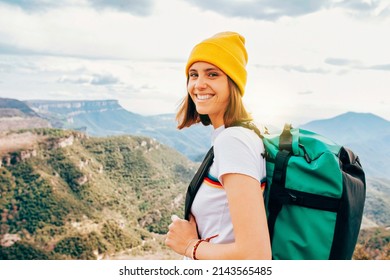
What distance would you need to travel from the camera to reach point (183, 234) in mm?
1724

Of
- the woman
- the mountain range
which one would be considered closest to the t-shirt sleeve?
the woman

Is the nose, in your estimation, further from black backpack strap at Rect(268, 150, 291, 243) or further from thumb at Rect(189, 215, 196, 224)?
thumb at Rect(189, 215, 196, 224)

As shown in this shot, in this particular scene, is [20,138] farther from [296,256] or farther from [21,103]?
[21,103]

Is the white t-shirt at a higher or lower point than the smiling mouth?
lower

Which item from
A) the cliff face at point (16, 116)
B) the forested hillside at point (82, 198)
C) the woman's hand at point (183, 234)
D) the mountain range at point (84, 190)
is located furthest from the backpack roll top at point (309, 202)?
the cliff face at point (16, 116)

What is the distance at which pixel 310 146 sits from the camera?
1.66 m

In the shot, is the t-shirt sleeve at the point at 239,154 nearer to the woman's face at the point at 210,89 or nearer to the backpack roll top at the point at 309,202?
the backpack roll top at the point at 309,202

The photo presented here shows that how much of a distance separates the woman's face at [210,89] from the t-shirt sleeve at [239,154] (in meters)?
0.27

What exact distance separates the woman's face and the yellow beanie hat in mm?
37

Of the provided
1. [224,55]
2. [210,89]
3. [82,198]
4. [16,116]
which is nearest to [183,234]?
[210,89]

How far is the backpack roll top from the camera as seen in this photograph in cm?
154

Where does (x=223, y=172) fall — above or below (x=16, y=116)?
above

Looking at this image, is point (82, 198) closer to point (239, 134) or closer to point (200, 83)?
point (200, 83)

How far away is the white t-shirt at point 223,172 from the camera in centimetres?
144
